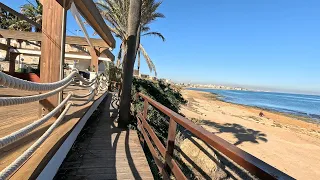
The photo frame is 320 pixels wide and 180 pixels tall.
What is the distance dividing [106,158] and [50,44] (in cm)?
183

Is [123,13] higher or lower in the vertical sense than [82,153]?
higher

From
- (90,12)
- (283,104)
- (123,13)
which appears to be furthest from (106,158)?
(283,104)

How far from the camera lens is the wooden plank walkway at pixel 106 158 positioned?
9.43ft

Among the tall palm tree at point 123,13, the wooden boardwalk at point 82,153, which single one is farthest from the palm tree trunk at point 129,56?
the tall palm tree at point 123,13

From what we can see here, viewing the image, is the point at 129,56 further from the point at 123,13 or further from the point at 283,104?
the point at 283,104

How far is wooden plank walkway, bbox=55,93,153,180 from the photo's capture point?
2.87 metres

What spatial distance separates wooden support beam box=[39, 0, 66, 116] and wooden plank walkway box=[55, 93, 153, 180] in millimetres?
881

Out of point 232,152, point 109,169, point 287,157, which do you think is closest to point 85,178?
point 109,169

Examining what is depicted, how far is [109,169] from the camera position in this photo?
303cm

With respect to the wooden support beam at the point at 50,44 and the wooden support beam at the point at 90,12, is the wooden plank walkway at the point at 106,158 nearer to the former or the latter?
the wooden support beam at the point at 50,44

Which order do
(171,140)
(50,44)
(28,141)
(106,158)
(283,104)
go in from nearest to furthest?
1. (171,140)
2. (28,141)
3. (50,44)
4. (106,158)
5. (283,104)

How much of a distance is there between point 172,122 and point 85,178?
1320 millimetres

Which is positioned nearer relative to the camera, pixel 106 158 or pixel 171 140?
pixel 171 140

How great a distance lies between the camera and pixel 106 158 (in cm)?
338
